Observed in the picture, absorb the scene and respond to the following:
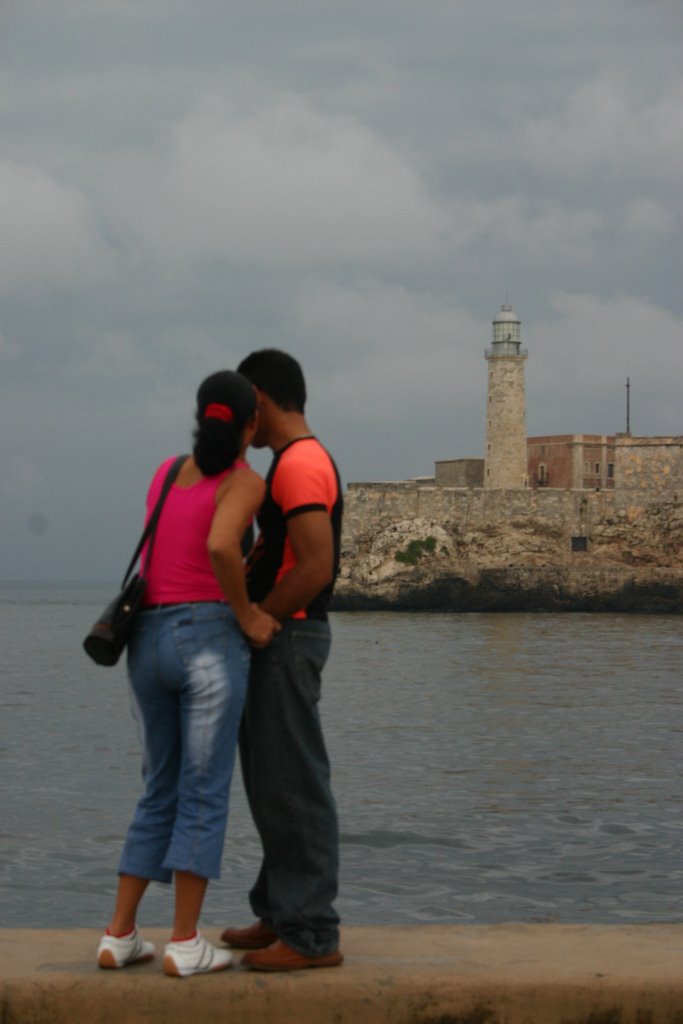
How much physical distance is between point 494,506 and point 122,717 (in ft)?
111

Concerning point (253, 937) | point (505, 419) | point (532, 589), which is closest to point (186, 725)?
point (253, 937)

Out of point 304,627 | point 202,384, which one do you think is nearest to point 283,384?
point 202,384

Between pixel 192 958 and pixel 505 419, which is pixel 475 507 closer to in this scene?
pixel 505 419

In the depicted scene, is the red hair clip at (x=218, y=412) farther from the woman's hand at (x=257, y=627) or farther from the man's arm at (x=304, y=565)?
the woman's hand at (x=257, y=627)

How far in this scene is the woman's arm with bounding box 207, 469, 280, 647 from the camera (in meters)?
3.94

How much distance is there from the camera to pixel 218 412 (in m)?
4.08

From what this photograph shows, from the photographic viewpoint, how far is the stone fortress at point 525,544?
5122 centimetres

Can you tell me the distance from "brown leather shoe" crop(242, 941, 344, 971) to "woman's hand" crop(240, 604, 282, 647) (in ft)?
2.92

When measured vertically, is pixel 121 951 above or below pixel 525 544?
below

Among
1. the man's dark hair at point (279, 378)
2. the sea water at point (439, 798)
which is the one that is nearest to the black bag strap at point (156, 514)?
the man's dark hair at point (279, 378)

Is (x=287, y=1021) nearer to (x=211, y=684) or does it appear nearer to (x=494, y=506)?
(x=211, y=684)

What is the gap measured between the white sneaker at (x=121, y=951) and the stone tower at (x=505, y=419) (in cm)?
5508

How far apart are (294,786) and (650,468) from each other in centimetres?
5033

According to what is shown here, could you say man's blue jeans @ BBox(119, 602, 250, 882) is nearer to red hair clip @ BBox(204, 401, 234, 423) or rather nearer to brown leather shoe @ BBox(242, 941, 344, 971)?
brown leather shoe @ BBox(242, 941, 344, 971)
